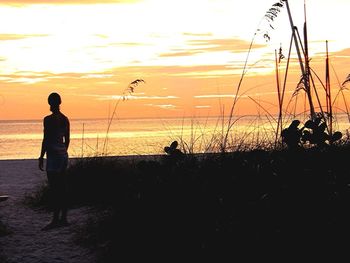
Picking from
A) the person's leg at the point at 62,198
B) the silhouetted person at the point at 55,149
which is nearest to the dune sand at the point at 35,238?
the person's leg at the point at 62,198

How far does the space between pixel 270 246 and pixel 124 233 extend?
165cm

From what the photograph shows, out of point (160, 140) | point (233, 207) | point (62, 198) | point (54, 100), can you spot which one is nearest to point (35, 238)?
point (62, 198)

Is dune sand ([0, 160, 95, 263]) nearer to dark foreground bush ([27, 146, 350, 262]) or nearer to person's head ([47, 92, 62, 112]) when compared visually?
dark foreground bush ([27, 146, 350, 262])

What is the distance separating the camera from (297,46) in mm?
7039

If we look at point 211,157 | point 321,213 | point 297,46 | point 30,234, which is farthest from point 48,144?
point 321,213

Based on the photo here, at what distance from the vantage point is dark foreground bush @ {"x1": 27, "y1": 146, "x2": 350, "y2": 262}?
5.21 metres

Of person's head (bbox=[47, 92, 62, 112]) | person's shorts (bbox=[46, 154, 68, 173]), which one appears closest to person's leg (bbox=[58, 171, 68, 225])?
person's shorts (bbox=[46, 154, 68, 173])

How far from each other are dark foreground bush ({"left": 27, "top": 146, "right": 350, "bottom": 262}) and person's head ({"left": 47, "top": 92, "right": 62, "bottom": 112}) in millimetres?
1881

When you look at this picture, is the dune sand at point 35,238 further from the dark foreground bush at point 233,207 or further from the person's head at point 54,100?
the person's head at point 54,100

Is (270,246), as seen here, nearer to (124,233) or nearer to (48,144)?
(124,233)

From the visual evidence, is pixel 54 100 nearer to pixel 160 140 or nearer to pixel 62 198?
pixel 62 198

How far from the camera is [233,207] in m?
5.59

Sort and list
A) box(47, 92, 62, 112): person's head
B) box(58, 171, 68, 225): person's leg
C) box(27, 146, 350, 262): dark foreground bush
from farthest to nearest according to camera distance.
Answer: box(58, 171, 68, 225): person's leg, box(47, 92, 62, 112): person's head, box(27, 146, 350, 262): dark foreground bush

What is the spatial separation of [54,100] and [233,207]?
137 inches
